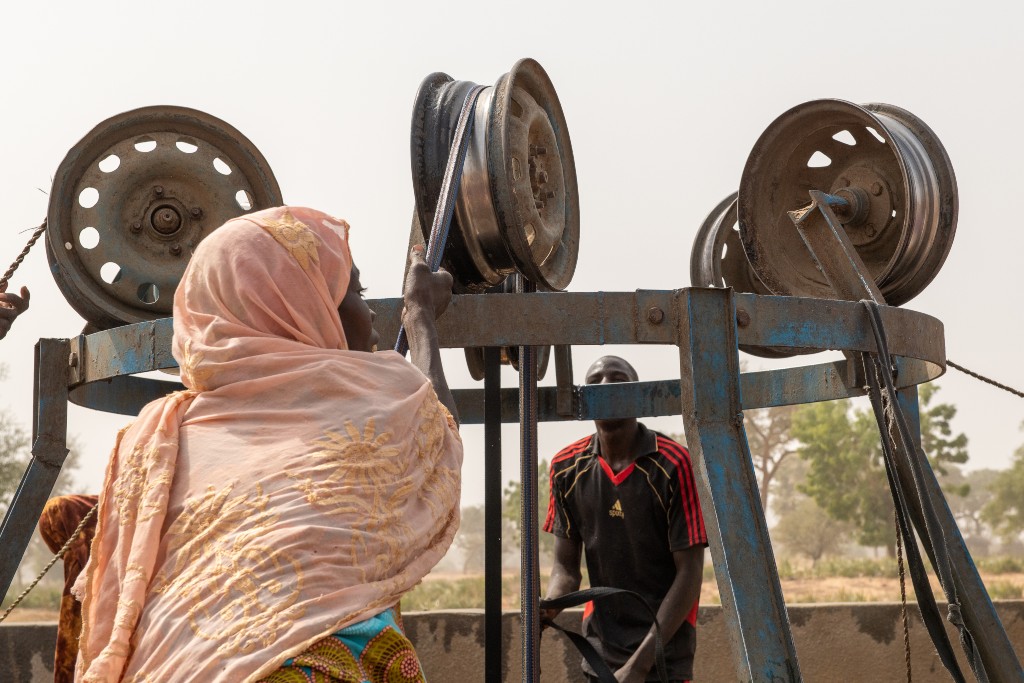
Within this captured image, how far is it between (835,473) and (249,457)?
3589 cm

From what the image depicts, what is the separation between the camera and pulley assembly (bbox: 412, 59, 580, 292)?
3885 millimetres

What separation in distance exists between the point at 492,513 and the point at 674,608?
0.89 meters

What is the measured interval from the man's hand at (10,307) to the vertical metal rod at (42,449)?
5.5 inches

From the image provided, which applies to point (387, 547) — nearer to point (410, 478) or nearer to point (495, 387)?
point (410, 478)

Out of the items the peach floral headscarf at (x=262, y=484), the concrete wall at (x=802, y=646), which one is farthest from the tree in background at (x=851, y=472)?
the peach floral headscarf at (x=262, y=484)

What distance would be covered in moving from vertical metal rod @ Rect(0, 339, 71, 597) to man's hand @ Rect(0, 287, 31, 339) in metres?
0.14

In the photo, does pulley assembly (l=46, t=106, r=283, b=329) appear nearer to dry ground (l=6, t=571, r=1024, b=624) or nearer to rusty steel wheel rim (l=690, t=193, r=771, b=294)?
rusty steel wheel rim (l=690, t=193, r=771, b=294)

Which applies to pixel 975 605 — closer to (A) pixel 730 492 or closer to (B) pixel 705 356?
(A) pixel 730 492

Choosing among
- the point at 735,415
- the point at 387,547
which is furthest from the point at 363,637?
the point at 735,415

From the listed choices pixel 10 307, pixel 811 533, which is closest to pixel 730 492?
pixel 10 307

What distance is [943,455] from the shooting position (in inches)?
1292

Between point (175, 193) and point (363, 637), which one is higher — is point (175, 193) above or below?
above

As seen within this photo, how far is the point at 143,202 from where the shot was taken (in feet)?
16.5

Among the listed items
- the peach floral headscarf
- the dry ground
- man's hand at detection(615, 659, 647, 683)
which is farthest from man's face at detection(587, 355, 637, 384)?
the dry ground
